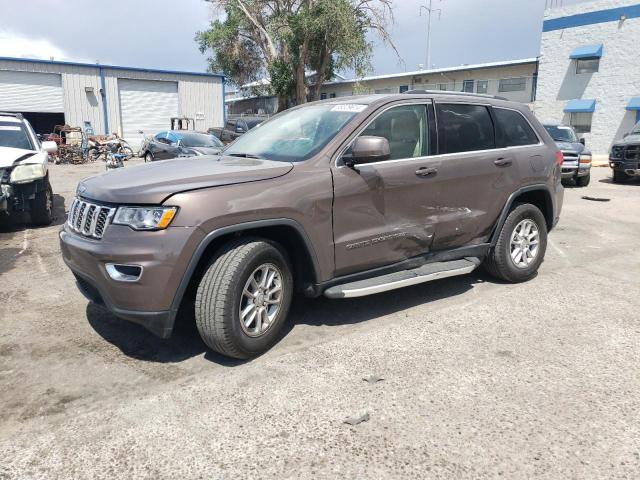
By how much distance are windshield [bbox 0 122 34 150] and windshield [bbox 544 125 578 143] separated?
12.8 metres

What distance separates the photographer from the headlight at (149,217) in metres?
3.10

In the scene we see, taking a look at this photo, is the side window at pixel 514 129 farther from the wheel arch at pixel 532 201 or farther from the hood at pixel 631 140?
the hood at pixel 631 140

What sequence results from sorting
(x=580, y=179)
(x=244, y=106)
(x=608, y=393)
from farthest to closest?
1. (x=244, y=106)
2. (x=580, y=179)
3. (x=608, y=393)

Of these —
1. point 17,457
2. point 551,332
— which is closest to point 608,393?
point 551,332

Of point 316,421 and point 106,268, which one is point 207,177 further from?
point 316,421

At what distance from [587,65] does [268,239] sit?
2978 centimetres

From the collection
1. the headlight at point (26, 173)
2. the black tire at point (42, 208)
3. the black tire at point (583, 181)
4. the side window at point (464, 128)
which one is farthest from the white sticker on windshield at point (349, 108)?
the black tire at point (583, 181)

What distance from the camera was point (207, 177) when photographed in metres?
3.31

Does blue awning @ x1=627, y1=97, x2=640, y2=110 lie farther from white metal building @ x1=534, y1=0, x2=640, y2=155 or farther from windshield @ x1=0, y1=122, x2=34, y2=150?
windshield @ x1=0, y1=122, x2=34, y2=150

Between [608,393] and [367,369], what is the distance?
147 centimetres

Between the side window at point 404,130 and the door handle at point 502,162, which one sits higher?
the side window at point 404,130

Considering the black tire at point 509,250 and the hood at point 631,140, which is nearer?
the black tire at point 509,250

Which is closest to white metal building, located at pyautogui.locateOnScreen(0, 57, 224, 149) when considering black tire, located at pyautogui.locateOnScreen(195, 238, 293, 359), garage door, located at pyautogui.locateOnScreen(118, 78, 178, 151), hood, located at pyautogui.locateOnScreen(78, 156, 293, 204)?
garage door, located at pyautogui.locateOnScreen(118, 78, 178, 151)

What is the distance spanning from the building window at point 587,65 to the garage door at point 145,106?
23.5m
